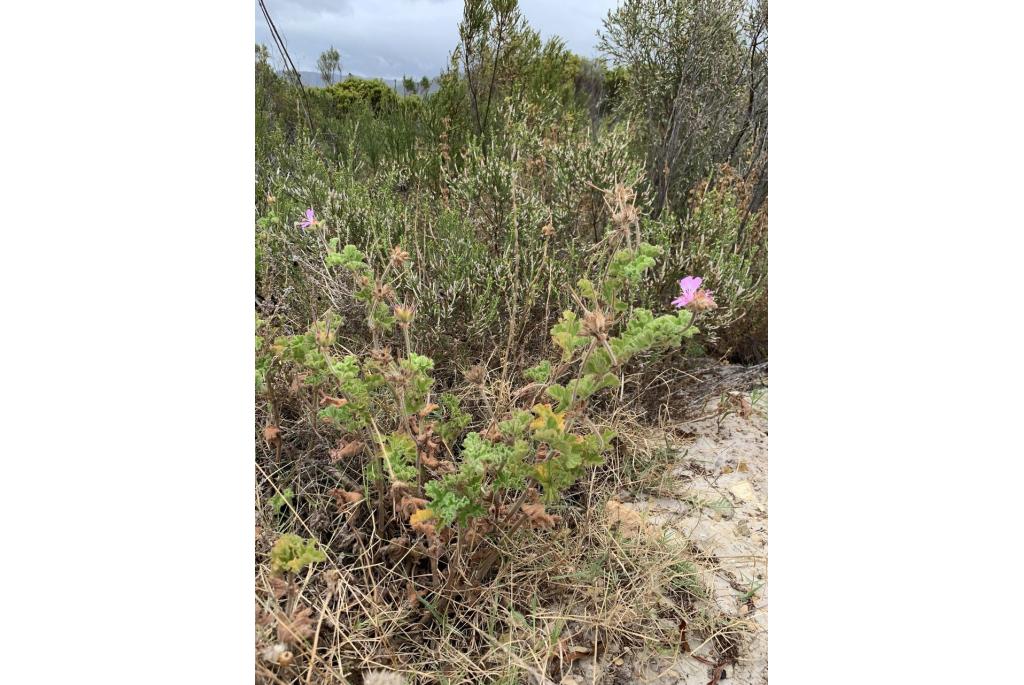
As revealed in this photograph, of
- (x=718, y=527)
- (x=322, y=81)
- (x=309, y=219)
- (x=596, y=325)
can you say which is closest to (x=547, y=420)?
(x=596, y=325)

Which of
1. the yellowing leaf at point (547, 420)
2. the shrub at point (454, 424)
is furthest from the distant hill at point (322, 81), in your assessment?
the yellowing leaf at point (547, 420)

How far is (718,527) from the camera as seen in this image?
1.59 meters

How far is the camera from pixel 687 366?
2002 mm

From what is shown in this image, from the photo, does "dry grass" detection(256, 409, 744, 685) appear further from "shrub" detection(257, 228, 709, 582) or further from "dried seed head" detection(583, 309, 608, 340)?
"dried seed head" detection(583, 309, 608, 340)

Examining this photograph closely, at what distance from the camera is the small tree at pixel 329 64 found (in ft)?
4.44

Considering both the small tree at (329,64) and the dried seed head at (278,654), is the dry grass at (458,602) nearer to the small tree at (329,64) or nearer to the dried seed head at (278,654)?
the dried seed head at (278,654)

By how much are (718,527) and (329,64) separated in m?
1.40

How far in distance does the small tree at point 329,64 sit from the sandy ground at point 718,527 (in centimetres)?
117

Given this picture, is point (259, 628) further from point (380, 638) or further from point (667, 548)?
point (667, 548)

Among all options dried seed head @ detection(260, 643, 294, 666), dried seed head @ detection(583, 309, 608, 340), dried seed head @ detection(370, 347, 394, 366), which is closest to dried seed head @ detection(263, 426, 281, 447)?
dried seed head @ detection(370, 347, 394, 366)

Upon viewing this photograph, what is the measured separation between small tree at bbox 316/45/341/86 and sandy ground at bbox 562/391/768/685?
3.84 ft

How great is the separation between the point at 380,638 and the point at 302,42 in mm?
1134

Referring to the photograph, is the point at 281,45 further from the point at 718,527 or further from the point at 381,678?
the point at 718,527
